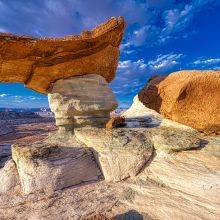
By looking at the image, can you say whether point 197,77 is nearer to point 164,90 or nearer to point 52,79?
point 164,90

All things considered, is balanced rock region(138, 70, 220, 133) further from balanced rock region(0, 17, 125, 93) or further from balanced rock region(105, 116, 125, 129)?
balanced rock region(0, 17, 125, 93)

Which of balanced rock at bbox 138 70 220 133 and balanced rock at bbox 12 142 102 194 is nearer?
balanced rock at bbox 12 142 102 194

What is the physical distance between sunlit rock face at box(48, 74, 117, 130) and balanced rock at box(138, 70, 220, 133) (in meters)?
2.00

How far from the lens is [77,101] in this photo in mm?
9391

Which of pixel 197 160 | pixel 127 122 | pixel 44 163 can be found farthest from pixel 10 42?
pixel 197 160

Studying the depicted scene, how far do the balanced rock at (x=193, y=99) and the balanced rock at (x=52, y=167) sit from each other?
9.45 ft

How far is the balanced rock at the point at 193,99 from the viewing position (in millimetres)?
8648

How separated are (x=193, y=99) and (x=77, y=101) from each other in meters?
3.48

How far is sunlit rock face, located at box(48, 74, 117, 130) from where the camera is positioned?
9.41m

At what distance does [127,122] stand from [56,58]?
3.32 meters

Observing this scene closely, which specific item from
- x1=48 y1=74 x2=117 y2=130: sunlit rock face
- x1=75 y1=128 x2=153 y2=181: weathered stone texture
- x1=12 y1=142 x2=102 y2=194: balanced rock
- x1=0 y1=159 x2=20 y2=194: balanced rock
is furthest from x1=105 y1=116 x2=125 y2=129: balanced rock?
x1=0 y1=159 x2=20 y2=194: balanced rock

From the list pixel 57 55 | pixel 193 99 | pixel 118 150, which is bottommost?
pixel 118 150

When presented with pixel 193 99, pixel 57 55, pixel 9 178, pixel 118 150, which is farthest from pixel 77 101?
pixel 193 99

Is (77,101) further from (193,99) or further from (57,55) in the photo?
(193,99)
